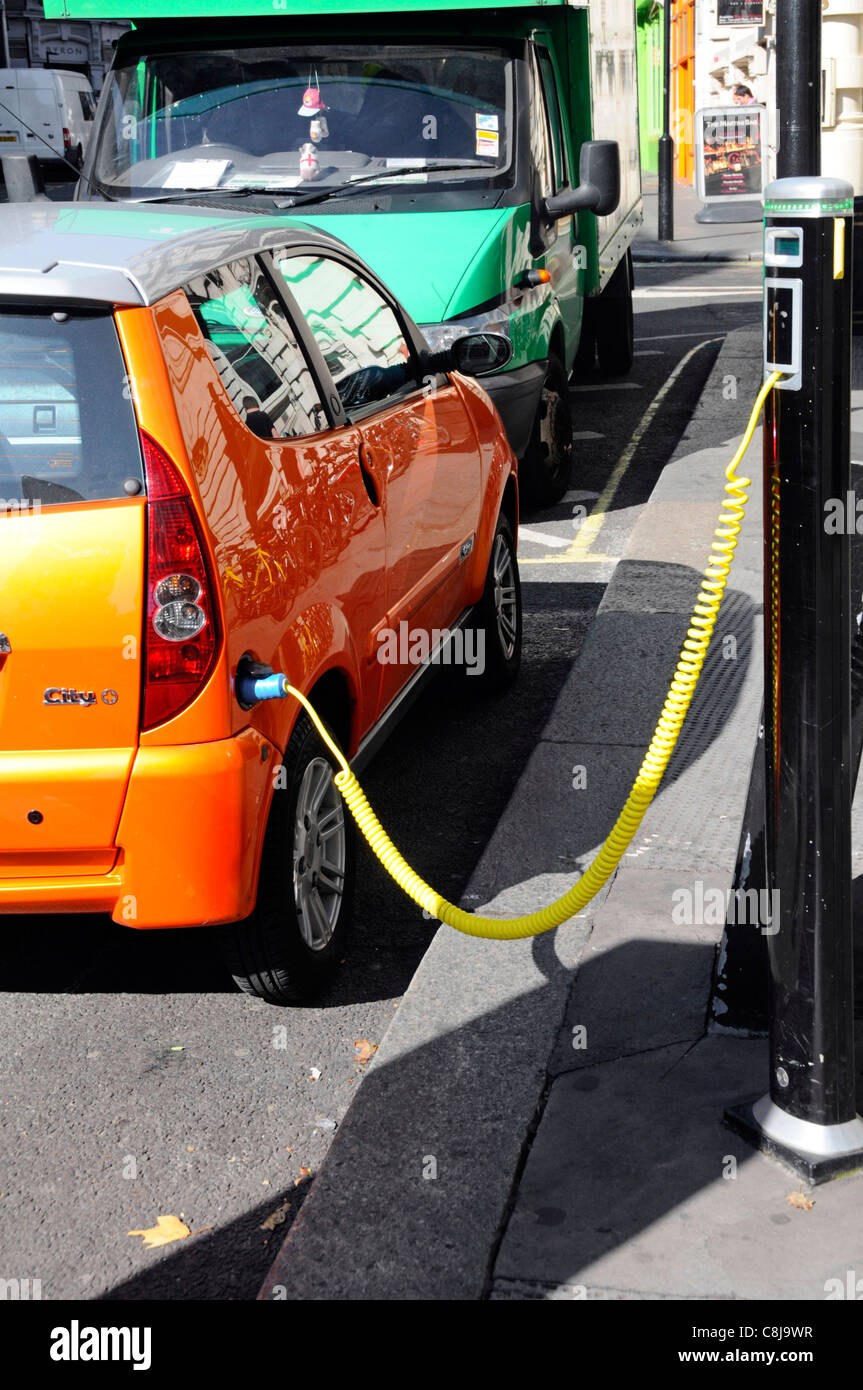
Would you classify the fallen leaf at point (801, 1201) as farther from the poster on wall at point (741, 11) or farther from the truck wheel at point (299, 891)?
the poster on wall at point (741, 11)

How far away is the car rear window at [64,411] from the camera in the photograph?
11.2 ft

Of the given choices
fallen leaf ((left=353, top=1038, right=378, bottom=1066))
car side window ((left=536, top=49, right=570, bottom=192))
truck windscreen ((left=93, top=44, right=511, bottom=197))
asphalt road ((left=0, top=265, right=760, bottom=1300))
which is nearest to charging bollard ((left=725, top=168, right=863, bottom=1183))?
asphalt road ((left=0, top=265, right=760, bottom=1300))

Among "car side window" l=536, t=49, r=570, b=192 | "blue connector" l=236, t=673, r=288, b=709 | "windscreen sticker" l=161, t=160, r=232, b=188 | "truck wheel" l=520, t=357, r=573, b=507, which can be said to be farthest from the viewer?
"truck wheel" l=520, t=357, r=573, b=507

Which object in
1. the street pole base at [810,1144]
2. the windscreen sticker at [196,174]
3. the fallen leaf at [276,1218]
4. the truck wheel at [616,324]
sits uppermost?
the windscreen sticker at [196,174]

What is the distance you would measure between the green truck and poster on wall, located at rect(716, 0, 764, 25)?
235 centimetres

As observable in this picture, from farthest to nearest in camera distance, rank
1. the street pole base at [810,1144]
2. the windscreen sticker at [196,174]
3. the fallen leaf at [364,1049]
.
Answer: the windscreen sticker at [196,174] → the fallen leaf at [364,1049] → the street pole base at [810,1144]

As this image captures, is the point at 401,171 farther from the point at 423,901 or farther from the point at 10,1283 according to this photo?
the point at 10,1283

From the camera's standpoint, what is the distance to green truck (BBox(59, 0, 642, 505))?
7820 mm

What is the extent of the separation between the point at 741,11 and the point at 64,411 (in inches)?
113

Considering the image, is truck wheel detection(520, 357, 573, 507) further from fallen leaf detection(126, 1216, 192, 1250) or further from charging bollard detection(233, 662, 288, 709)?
fallen leaf detection(126, 1216, 192, 1250)

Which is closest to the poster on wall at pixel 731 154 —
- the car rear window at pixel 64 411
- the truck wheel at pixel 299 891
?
the car rear window at pixel 64 411

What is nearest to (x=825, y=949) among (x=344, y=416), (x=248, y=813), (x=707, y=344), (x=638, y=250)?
(x=248, y=813)

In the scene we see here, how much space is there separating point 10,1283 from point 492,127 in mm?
6522

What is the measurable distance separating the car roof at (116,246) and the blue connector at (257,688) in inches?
33.7
